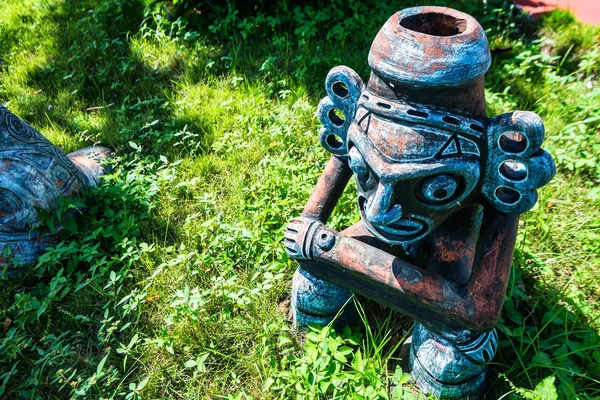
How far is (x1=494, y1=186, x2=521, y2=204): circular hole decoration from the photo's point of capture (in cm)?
158

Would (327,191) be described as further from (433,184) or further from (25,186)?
(25,186)

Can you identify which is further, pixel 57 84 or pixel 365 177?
pixel 57 84

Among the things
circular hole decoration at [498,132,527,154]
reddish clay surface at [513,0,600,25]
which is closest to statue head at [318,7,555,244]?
circular hole decoration at [498,132,527,154]

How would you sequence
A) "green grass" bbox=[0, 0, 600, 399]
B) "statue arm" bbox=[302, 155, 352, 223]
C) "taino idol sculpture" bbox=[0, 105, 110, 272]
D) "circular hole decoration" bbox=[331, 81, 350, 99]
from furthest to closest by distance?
"taino idol sculpture" bbox=[0, 105, 110, 272] → "green grass" bbox=[0, 0, 600, 399] → "statue arm" bbox=[302, 155, 352, 223] → "circular hole decoration" bbox=[331, 81, 350, 99]

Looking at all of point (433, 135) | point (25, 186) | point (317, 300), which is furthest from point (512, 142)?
point (25, 186)

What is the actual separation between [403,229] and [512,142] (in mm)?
427

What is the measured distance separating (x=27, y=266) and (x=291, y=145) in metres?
1.69

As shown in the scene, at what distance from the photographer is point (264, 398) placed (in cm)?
209

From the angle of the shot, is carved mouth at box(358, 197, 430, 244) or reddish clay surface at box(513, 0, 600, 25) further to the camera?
reddish clay surface at box(513, 0, 600, 25)

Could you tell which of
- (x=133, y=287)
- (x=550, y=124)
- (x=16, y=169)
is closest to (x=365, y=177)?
(x=133, y=287)

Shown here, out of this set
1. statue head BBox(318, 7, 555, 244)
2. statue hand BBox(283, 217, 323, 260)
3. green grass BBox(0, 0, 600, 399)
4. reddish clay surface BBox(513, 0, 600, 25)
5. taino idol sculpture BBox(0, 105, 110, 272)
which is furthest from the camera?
reddish clay surface BBox(513, 0, 600, 25)

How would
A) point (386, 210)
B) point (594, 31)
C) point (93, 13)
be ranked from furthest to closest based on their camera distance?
point (93, 13) → point (594, 31) → point (386, 210)

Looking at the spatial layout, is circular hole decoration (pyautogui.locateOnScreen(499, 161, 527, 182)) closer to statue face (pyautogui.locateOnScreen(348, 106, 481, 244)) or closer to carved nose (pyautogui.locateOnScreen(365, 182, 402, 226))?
statue face (pyautogui.locateOnScreen(348, 106, 481, 244))

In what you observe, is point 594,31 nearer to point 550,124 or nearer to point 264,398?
point 550,124
